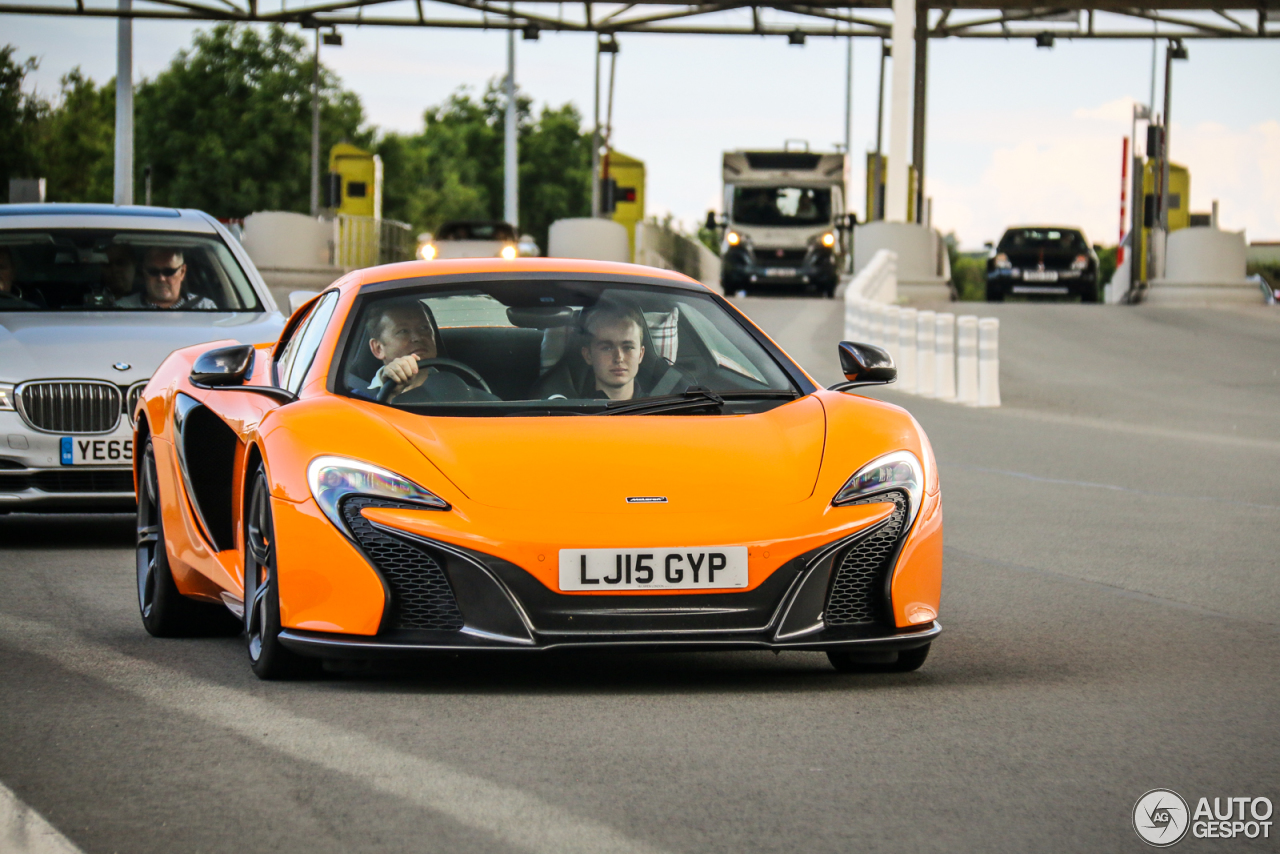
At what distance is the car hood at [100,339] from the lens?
9.16m

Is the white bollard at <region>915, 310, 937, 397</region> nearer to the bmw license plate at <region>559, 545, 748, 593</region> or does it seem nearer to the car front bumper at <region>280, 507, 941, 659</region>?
the car front bumper at <region>280, 507, 941, 659</region>

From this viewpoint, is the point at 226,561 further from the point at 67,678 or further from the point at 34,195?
the point at 34,195

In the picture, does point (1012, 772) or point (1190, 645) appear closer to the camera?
point (1012, 772)

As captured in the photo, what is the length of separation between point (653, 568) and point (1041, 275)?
3891 cm

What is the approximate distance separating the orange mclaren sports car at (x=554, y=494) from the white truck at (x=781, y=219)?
117 feet

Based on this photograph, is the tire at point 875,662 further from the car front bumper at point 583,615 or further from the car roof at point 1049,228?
the car roof at point 1049,228

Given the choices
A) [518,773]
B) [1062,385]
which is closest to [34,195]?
[1062,385]

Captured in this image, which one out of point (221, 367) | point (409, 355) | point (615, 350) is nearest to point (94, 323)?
point (221, 367)

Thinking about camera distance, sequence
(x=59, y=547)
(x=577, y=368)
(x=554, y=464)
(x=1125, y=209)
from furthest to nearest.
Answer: (x=1125, y=209)
(x=59, y=547)
(x=577, y=368)
(x=554, y=464)

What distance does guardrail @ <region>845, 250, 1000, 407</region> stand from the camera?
20.8 m

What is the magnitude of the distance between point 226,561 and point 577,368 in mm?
1268

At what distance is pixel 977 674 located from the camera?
593cm

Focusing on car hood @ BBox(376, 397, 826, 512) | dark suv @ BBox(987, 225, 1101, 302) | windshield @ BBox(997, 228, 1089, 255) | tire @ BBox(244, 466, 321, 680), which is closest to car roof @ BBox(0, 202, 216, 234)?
tire @ BBox(244, 466, 321, 680)

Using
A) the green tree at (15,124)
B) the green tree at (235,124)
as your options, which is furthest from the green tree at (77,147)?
the green tree at (15,124)
